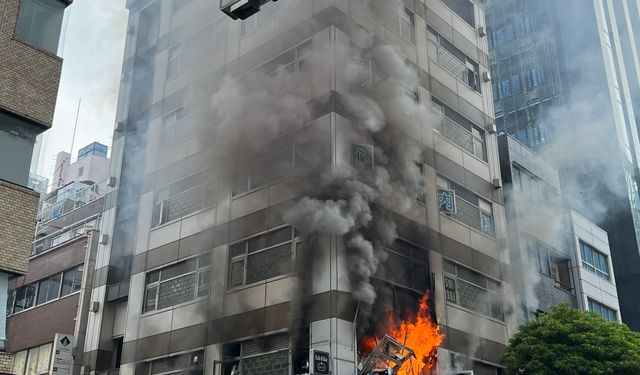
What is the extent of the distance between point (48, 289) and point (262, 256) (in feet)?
42.1

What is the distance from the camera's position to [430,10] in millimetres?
26250

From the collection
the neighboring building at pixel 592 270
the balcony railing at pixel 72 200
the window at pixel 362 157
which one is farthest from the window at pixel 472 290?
the balcony railing at pixel 72 200

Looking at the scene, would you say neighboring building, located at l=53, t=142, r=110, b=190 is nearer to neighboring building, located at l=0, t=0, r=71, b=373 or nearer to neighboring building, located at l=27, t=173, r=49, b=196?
neighboring building, located at l=27, t=173, r=49, b=196

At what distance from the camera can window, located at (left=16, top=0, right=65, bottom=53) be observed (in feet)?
46.4

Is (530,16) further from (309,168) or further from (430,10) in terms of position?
(309,168)

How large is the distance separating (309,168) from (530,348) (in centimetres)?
818

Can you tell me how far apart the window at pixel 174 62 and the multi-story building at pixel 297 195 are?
5.5 inches

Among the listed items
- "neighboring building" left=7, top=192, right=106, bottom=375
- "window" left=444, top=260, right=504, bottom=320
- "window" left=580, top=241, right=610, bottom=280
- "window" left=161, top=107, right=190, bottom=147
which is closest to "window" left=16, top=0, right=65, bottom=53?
"window" left=161, top=107, right=190, bottom=147

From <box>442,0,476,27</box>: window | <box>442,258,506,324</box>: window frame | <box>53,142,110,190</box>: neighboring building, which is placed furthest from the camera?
<box>53,142,110,190</box>: neighboring building

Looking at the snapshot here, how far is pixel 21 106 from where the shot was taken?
44.3 ft

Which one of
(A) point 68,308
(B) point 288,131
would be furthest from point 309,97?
(A) point 68,308

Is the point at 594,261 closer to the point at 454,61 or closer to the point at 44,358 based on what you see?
the point at 454,61

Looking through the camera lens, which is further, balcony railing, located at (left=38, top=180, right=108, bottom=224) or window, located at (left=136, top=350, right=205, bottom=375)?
balcony railing, located at (left=38, top=180, right=108, bottom=224)

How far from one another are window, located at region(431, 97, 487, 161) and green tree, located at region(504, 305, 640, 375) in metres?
7.48
